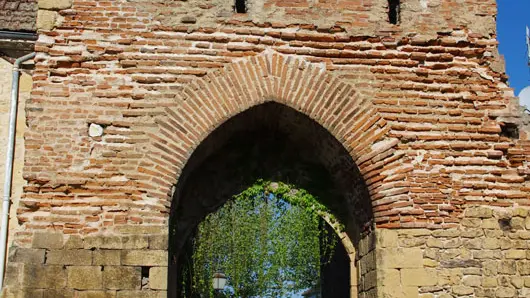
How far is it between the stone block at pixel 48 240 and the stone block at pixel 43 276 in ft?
0.64

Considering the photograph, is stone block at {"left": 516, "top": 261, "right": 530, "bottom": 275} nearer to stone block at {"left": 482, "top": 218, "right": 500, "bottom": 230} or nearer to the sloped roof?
stone block at {"left": 482, "top": 218, "right": 500, "bottom": 230}

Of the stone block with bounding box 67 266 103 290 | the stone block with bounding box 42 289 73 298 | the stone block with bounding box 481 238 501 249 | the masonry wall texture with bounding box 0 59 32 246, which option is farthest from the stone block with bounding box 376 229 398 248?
the masonry wall texture with bounding box 0 59 32 246

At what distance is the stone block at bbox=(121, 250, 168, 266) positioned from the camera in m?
6.32

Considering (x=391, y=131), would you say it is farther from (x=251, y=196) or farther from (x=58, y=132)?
(x=58, y=132)

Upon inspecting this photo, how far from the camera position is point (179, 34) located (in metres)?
6.97

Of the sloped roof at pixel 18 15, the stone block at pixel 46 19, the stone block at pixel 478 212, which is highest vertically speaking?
the sloped roof at pixel 18 15

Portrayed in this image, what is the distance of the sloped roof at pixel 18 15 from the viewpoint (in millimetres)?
9047

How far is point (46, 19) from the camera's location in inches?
272

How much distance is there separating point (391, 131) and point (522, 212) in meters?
1.63

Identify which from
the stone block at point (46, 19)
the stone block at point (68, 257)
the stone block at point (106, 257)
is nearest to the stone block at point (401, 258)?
the stone block at point (106, 257)

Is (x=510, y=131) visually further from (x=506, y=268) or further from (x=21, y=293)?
(x=21, y=293)

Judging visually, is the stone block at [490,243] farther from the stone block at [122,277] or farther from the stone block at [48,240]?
the stone block at [48,240]

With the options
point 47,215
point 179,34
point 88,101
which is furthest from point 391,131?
point 47,215

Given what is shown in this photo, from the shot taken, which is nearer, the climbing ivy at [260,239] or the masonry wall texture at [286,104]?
the masonry wall texture at [286,104]
